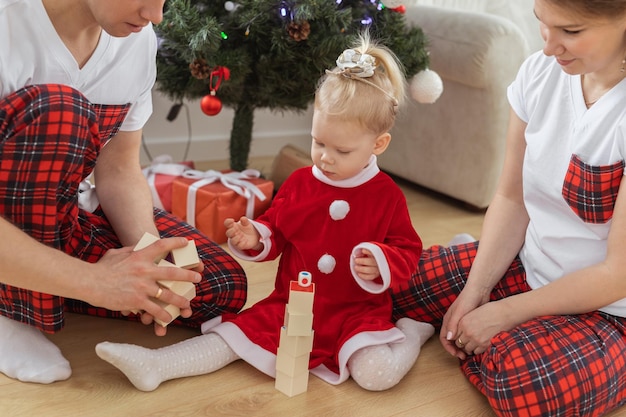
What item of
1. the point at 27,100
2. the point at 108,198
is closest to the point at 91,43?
the point at 27,100

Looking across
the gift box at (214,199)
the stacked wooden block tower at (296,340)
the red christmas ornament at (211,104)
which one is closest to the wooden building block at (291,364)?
the stacked wooden block tower at (296,340)

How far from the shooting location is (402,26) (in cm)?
217

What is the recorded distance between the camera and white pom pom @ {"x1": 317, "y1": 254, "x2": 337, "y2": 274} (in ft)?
4.86

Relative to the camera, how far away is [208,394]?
1.41 metres

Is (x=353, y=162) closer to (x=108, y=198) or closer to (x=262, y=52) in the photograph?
(x=108, y=198)

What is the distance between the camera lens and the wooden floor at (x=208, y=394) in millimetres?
1354

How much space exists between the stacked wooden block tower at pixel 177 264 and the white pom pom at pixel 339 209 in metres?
0.26

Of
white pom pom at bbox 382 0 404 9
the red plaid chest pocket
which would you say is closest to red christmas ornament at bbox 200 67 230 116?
white pom pom at bbox 382 0 404 9

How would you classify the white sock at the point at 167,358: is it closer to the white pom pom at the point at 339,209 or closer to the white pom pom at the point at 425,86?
the white pom pom at the point at 339,209

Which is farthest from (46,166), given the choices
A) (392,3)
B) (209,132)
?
(209,132)

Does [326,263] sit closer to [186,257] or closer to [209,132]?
[186,257]

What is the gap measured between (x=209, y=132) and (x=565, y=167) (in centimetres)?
173

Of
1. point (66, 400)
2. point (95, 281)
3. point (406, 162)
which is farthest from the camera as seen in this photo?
point (406, 162)

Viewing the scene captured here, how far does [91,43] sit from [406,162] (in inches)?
59.6
